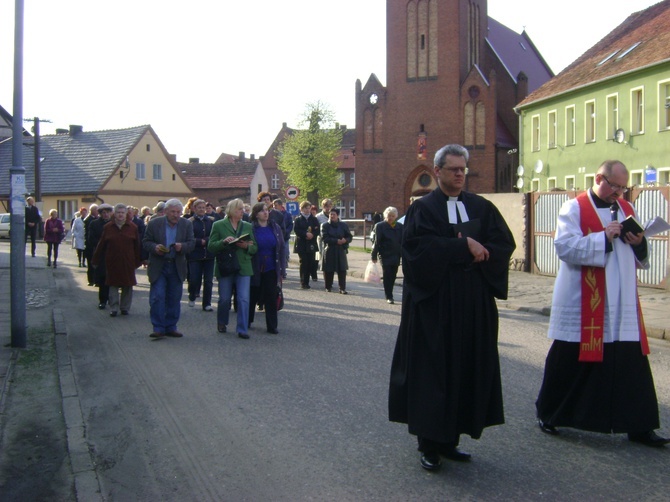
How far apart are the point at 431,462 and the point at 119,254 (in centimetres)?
868

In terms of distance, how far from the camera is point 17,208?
31.5ft

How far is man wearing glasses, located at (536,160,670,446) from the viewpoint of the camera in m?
5.44

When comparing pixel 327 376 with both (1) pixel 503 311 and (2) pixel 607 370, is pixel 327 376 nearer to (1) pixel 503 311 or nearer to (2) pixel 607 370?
(2) pixel 607 370

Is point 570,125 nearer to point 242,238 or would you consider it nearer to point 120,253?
point 120,253

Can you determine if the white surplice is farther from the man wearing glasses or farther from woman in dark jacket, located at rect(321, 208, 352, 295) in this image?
woman in dark jacket, located at rect(321, 208, 352, 295)

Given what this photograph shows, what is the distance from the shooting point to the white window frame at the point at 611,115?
3322 centimetres

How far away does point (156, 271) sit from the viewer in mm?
10586

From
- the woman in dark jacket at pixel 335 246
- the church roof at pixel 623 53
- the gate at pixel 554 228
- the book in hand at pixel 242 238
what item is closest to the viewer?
the book in hand at pixel 242 238

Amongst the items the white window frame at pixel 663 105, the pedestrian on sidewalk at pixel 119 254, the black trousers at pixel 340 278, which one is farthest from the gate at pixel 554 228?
the white window frame at pixel 663 105

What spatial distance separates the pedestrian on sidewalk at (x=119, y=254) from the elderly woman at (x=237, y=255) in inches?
93.2

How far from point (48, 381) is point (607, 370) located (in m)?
5.34

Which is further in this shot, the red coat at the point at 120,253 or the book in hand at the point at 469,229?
the red coat at the point at 120,253

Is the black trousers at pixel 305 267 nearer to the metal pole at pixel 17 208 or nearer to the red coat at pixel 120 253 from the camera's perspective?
the red coat at pixel 120 253

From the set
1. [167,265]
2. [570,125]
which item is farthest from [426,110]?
[167,265]
